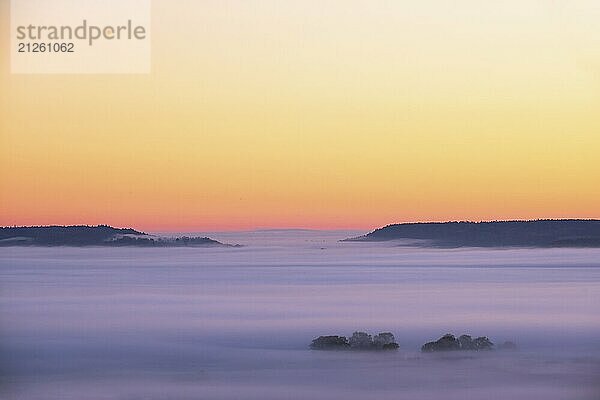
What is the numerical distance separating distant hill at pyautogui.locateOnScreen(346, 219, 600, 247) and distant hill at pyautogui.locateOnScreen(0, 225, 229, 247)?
60 centimetres

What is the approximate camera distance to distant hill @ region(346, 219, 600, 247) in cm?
391

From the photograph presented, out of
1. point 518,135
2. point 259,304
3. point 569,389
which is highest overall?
point 518,135

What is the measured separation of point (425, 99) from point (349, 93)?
0.26 meters

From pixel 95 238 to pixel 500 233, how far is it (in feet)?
4.59

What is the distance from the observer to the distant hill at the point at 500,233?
3906 millimetres

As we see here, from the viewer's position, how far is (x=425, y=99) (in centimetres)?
389

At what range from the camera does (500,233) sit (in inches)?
155

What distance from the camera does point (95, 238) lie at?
3.90m

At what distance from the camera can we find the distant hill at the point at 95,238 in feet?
12.7

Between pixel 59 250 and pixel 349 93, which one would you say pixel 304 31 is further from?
pixel 59 250

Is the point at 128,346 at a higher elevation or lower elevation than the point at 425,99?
lower

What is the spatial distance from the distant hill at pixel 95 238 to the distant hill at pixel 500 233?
60 cm

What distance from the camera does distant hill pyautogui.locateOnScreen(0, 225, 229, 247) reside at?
12.7 ft

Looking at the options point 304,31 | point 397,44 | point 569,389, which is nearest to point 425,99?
point 397,44
